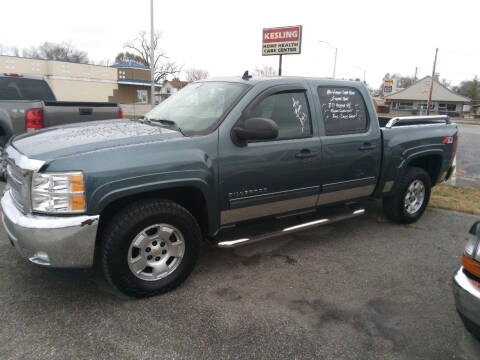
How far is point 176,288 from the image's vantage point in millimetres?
3311

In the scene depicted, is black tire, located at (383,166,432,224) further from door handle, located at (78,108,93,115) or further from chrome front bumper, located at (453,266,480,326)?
door handle, located at (78,108,93,115)

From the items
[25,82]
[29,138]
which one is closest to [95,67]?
[25,82]

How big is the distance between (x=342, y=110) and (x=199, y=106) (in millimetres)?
1625

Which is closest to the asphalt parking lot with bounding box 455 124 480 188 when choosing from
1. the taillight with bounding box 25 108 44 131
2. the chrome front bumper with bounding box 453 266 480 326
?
the chrome front bumper with bounding box 453 266 480 326

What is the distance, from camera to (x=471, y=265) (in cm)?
239

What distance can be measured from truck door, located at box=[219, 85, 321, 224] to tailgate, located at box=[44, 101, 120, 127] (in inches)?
141

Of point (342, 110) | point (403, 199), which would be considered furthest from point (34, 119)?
point (403, 199)

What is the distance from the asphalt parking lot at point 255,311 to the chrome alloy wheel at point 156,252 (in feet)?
0.76

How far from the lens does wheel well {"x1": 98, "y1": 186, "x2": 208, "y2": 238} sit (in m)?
3.03

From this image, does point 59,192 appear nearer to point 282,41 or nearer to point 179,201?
point 179,201

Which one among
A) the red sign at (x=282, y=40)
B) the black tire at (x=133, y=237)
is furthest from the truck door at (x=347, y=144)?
the red sign at (x=282, y=40)

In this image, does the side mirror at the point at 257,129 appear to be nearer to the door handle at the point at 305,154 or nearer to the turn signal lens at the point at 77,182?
the door handle at the point at 305,154

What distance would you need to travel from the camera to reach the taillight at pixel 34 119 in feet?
18.9

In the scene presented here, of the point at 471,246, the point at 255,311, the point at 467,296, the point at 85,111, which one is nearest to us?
the point at 467,296
